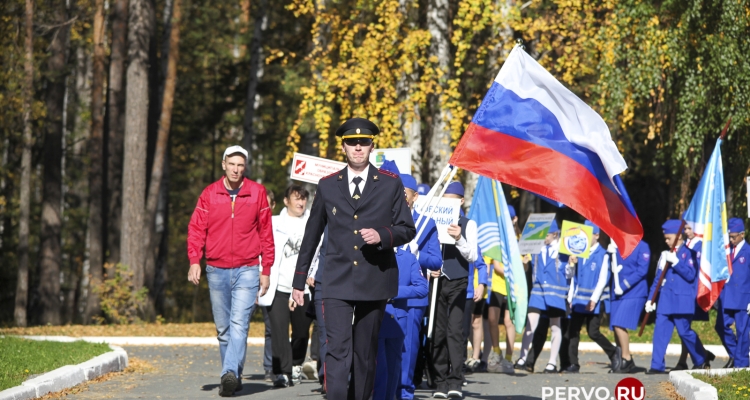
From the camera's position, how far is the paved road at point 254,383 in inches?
432

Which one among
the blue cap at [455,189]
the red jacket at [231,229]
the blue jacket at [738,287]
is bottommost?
the blue jacket at [738,287]

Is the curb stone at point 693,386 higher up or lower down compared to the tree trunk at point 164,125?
lower down

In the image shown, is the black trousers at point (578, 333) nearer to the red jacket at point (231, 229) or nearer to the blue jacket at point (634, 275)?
the blue jacket at point (634, 275)

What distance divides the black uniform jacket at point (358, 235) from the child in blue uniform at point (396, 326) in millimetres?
858

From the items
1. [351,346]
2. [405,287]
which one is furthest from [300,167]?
[351,346]

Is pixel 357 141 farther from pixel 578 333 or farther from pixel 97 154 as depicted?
pixel 97 154

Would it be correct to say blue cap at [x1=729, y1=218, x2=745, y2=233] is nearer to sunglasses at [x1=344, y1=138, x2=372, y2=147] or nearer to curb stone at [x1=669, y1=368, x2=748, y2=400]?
curb stone at [x1=669, y1=368, x2=748, y2=400]

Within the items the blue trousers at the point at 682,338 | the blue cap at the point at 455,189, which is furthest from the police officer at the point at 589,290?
the blue cap at the point at 455,189

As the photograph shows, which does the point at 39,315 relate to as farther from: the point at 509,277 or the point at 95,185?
the point at 509,277

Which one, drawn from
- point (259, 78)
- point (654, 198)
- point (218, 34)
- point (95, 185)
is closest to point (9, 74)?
point (95, 185)

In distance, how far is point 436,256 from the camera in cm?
1002

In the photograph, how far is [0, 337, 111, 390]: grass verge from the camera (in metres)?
10.7

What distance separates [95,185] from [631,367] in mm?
24295

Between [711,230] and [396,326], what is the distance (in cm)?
627
